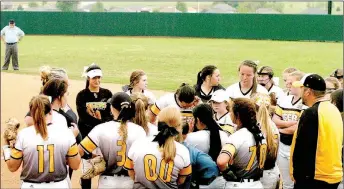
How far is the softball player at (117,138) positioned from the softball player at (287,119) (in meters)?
2.08

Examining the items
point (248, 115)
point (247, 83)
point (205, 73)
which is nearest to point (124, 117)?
point (248, 115)

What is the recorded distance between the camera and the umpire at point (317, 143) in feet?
15.6

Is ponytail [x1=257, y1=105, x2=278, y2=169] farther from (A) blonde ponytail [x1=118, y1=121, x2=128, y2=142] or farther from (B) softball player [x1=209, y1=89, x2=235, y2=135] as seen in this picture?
(A) blonde ponytail [x1=118, y1=121, x2=128, y2=142]

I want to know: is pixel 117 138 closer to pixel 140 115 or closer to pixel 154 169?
pixel 140 115

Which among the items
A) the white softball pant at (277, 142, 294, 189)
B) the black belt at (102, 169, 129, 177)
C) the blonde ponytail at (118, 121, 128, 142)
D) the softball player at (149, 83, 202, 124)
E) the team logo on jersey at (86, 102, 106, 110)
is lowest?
the white softball pant at (277, 142, 294, 189)

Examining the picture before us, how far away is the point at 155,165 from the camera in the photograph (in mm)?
4320

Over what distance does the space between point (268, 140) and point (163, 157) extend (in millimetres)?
1027

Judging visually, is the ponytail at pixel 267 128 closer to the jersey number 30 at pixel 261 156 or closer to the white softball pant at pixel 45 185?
the jersey number 30 at pixel 261 156

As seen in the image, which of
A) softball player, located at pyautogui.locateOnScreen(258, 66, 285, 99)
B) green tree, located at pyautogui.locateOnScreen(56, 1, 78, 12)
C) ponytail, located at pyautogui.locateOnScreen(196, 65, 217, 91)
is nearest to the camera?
ponytail, located at pyautogui.locateOnScreen(196, 65, 217, 91)

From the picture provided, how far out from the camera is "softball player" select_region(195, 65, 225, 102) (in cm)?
661

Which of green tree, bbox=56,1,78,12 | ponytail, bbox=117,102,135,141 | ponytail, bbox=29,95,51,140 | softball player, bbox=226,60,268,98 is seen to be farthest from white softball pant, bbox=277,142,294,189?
green tree, bbox=56,1,78,12

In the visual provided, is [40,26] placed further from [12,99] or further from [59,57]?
[12,99]

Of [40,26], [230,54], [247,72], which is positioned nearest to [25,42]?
[40,26]

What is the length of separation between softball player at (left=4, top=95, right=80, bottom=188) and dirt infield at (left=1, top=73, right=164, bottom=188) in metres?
2.82
